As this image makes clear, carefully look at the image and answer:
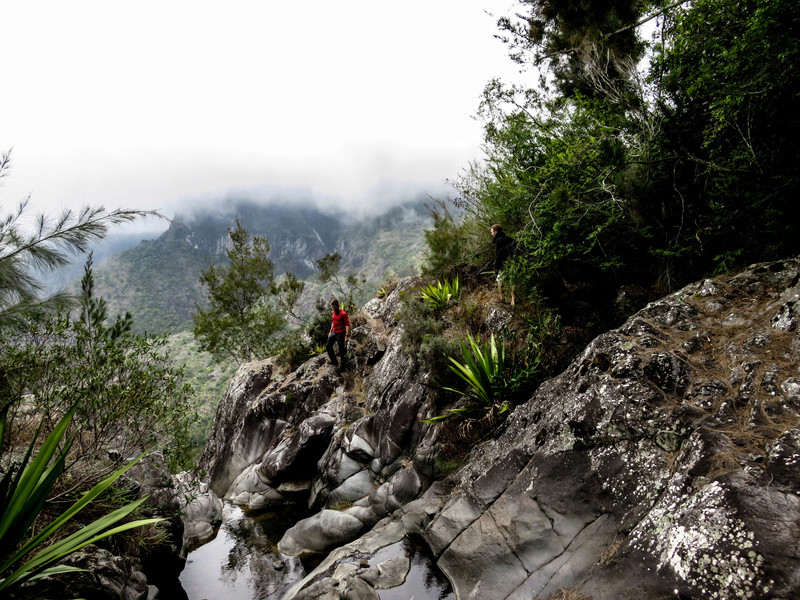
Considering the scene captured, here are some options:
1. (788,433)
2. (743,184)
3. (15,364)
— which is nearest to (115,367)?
(15,364)

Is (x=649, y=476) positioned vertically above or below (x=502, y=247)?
below

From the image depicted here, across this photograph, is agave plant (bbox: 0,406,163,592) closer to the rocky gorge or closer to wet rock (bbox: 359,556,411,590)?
the rocky gorge

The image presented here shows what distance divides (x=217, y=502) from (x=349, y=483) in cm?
474

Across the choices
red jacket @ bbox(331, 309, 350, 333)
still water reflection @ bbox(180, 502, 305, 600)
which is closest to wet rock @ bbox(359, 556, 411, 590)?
still water reflection @ bbox(180, 502, 305, 600)

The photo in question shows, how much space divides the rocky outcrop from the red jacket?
258 inches

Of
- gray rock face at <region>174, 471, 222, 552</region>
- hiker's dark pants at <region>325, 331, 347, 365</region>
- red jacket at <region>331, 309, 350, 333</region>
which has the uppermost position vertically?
red jacket at <region>331, 309, 350, 333</region>

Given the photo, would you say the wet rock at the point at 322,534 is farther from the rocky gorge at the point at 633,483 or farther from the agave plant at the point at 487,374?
the agave plant at the point at 487,374

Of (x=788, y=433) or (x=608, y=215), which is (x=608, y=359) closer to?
(x=788, y=433)

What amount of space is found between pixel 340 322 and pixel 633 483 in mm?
8960

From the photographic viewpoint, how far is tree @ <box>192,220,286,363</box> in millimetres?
19875

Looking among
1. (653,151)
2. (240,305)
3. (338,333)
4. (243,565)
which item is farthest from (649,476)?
(240,305)

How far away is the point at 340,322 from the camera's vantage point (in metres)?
11.1

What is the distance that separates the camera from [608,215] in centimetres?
551

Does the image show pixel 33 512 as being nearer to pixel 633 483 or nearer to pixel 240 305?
pixel 633 483
